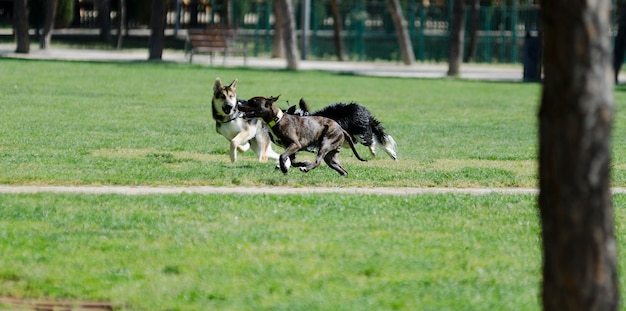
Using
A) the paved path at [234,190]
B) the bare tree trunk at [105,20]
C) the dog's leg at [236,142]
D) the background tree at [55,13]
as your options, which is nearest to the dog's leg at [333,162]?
the paved path at [234,190]

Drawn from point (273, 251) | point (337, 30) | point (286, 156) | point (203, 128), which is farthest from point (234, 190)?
point (337, 30)

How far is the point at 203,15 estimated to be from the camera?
64812 mm

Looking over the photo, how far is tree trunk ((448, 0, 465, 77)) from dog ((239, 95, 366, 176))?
76.1 feet

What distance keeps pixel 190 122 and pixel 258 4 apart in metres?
31.7

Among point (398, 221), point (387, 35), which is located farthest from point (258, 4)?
point (398, 221)

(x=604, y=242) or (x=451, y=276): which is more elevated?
(x=604, y=242)

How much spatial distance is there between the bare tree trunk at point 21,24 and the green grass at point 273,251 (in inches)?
1164

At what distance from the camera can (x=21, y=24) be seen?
4038 cm

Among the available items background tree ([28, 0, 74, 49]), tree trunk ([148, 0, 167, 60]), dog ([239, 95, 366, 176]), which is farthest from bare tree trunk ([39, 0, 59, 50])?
dog ([239, 95, 366, 176])

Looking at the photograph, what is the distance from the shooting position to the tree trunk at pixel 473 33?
44678 mm

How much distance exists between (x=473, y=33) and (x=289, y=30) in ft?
38.4

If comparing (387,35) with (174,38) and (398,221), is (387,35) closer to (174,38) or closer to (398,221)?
(174,38)

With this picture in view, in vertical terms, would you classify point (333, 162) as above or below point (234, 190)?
above

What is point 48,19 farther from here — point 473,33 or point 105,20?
point 473,33
